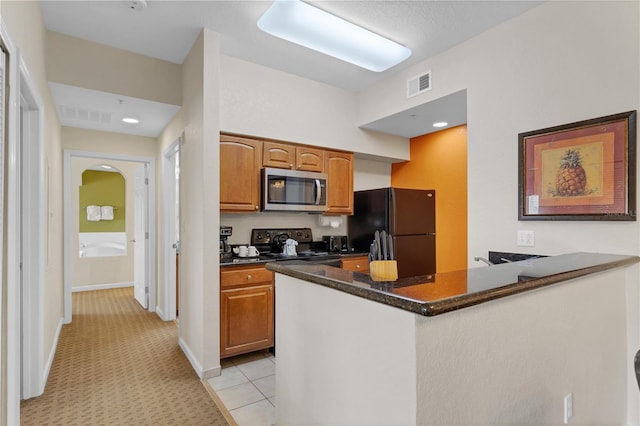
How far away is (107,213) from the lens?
636 centimetres

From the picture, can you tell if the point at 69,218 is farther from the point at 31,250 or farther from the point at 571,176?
the point at 571,176

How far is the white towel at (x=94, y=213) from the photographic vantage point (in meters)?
6.25

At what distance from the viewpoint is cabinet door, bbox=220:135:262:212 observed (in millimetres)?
3036

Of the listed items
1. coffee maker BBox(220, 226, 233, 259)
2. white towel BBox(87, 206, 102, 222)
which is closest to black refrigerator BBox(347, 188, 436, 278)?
coffee maker BBox(220, 226, 233, 259)

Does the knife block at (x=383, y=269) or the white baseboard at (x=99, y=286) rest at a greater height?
the knife block at (x=383, y=269)

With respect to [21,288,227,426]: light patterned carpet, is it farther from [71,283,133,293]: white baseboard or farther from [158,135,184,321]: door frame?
[71,283,133,293]: white baseboard

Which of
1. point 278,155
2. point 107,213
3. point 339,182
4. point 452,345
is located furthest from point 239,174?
point 107,213

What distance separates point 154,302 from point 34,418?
2.36m

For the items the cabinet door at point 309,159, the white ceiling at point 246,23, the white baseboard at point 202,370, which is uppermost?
the white ceiling at point 246,23

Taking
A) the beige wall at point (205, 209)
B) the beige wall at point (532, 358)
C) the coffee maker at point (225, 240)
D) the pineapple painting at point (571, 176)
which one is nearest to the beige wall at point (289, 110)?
the beige wall at point (205, 209)

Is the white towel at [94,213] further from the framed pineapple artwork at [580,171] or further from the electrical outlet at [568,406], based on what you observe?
the electrical outlet at [568,406]

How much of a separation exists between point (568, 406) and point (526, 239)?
1144 millimetres

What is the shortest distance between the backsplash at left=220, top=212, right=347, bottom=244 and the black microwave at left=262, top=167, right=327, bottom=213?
369mm

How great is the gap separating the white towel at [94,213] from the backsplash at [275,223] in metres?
4.24
